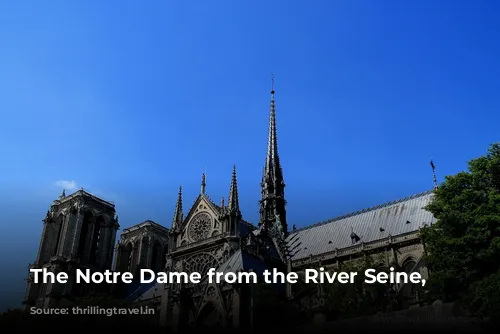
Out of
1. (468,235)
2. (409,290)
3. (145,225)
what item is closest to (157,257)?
(145,225)

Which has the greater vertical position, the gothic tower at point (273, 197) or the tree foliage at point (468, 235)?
the gothic tower at point (273, 197)

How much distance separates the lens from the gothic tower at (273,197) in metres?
56.4

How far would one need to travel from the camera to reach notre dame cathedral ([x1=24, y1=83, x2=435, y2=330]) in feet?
86.7

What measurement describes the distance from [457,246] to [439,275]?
195 centimetres

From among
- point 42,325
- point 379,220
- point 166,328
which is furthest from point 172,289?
point 379,220

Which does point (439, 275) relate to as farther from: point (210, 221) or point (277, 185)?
point (277, 185)

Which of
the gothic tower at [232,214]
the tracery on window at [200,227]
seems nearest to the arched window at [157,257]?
the tracery on window at [200,227]

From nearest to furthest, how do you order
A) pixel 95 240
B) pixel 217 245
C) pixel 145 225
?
1. pixel 217 245
2. pixel 95 240
3. pixel 145 225

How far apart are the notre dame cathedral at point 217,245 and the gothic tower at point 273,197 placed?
5.2 inches

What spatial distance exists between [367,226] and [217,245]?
554 inches

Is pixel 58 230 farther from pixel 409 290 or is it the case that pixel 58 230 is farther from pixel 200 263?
pixel 409 290

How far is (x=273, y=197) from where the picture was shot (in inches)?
2344

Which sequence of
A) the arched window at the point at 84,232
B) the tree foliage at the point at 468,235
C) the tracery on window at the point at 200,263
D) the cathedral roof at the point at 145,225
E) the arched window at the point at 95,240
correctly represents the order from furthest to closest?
the cathedral roof at the point at 145,225, the arched window at the point at 95,240, the arched window at the point at 84,232, the tracery on window at the point at 200,263, the tree foliage at the point at 468,235

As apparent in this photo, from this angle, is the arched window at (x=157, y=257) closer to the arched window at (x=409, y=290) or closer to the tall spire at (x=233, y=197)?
the tall spire at (x=233, y=197)
